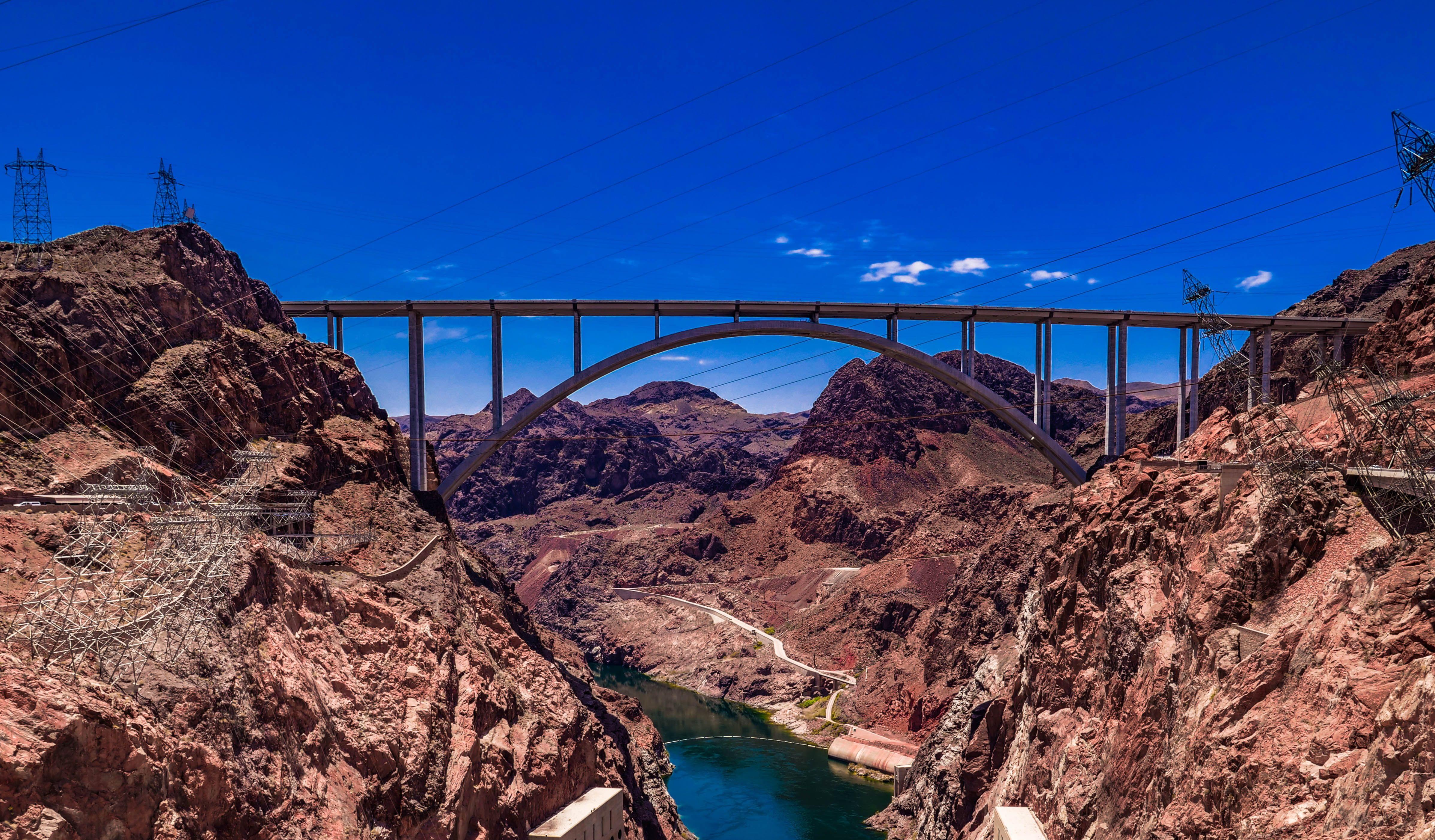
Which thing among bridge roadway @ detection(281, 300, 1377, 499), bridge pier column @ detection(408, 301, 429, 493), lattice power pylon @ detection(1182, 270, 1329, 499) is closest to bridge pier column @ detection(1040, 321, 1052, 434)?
bridge roadway @ detection(281, 300, 1377, 499)

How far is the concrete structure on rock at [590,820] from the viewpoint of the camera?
26594 millimetres

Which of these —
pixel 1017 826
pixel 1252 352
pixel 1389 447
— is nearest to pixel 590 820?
pixel 1017 826

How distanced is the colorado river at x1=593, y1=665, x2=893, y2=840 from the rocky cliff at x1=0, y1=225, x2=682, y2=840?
1092cm

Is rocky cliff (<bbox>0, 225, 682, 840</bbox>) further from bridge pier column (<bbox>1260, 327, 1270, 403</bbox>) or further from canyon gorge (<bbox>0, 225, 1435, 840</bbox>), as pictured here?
bridge pier column (<bbox>1260, 327, 1270, 403</bbox>)

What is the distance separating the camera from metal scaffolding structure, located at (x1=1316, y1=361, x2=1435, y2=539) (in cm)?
1631

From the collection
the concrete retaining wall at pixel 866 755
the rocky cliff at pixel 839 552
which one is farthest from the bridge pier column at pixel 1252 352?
the concrete retaining wall at pixel 866 755

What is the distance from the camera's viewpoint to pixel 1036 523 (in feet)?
188

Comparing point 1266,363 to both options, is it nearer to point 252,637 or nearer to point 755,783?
point 755,783

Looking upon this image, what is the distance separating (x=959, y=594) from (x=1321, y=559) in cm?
4294

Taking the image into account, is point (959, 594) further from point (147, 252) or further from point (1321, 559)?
point (147, 252)

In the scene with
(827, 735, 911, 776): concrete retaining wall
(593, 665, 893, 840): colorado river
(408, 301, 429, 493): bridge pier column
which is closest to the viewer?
(408, 301, 429, 493): bridge pier column

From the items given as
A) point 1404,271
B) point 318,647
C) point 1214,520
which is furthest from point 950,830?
point 1404,271

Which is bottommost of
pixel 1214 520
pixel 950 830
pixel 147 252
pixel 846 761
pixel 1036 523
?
pixel 846 761

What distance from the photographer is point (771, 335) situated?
40469 mm
